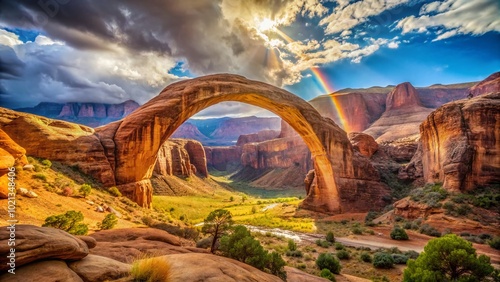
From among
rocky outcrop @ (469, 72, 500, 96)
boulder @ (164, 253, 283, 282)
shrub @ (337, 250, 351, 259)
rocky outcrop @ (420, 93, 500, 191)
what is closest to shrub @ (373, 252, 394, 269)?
shrub @ (337, 250, 351, 259)

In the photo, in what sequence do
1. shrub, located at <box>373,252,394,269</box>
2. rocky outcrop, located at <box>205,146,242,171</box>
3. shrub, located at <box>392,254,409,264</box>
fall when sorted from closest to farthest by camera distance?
shrub, located at <box>373,252,394,269</box> → shrub, located at <box>392,254,409,264</box> → rocky outcrop, located at <box>205,146,242,171</box>

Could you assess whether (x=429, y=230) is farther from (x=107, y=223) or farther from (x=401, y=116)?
(x=401, y=116)

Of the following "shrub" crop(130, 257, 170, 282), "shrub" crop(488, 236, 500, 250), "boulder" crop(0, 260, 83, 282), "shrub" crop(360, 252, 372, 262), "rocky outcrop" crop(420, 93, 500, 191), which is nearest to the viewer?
"boulder" crop(0, 260, 83, 282)

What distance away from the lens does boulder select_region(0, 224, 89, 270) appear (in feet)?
11.2

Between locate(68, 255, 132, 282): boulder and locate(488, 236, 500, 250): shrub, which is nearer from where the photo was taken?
locate(68, 255, 132, 282): boulder

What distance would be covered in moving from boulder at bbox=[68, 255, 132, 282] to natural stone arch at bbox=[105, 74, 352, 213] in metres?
17.1

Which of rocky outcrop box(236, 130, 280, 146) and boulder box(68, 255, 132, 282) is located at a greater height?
rocky outcrop box(236, 130, 280, 146)

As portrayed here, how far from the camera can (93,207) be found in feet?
45.6

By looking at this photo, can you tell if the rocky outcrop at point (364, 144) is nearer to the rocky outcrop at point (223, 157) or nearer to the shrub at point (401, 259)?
the shrub at point (401, 259)

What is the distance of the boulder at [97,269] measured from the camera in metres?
3.95

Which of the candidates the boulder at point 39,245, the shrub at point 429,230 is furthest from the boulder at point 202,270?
the shrub at point 429,230

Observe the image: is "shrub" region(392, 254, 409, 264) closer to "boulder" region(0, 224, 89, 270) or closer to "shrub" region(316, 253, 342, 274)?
"shrub" region(316, 253, 342, 274)

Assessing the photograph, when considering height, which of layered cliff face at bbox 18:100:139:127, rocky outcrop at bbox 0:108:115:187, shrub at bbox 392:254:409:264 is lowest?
shrub at bbox 392:254:409:264

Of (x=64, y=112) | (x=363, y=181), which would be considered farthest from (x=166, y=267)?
(x=64, y=112)
